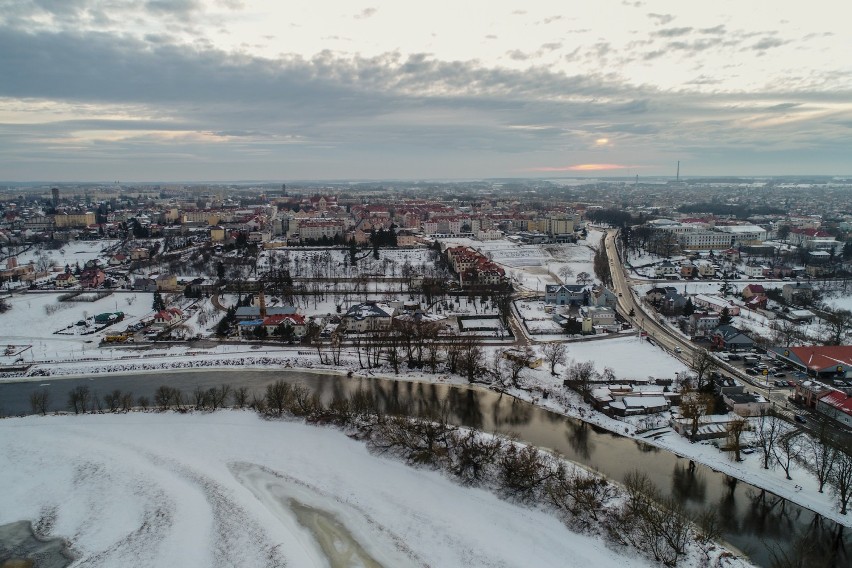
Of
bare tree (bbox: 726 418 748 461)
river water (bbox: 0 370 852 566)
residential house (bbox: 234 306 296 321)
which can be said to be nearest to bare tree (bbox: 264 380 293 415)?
river water (bbox: 0 370 852 566)

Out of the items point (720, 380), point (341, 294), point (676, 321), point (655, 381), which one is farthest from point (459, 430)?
point (341, 294)

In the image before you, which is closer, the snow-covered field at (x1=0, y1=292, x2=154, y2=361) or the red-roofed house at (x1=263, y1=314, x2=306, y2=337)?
the snow-covered field at (x1=0, y1=292, x2=154, y2=361)

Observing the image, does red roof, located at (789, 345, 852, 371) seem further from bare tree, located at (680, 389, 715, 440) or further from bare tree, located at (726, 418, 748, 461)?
bare tree, located at (726, 418, 748, 461)

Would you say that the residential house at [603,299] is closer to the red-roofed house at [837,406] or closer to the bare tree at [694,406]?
the bare tree at [694,406]

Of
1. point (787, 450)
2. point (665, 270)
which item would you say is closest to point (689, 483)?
point (787, 450)

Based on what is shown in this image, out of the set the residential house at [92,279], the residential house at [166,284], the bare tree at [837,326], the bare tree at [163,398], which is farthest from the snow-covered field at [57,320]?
the bare tree at [837,326]

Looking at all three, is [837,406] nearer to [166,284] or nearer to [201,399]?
[201,399]

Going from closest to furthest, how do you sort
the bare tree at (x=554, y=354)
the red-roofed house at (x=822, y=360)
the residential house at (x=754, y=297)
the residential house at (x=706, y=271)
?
the red-roofed house at (x=822, y=360) → the bare tree at (x=554, y=354) → the residential house at (x=754, y=297) → the residential house at (x=706, y=271)
